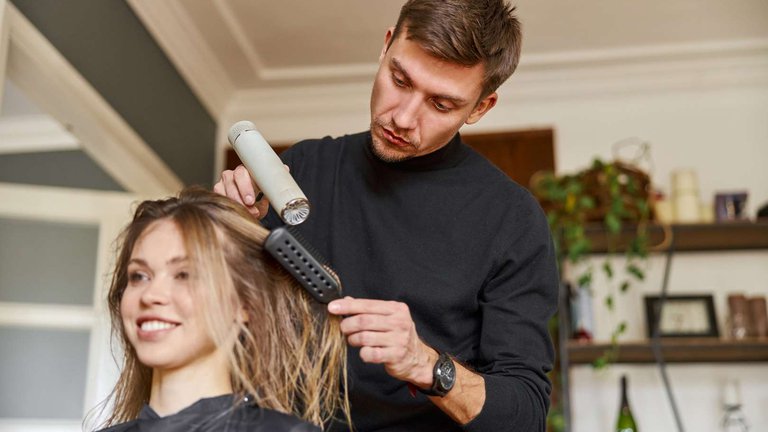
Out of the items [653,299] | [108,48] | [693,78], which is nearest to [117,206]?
[108,48]

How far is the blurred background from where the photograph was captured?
3365 mm

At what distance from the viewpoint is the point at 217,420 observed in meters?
1.25

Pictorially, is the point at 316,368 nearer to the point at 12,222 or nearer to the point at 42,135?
the point at 12,222

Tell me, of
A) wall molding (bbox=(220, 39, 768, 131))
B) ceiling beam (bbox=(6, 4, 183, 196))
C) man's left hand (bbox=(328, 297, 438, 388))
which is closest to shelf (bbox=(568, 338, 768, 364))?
wall molding (bbox=(220, 39, 768, 131))

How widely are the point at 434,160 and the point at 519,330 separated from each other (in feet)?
1.15

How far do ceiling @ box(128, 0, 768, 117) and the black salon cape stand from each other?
90.3 inches

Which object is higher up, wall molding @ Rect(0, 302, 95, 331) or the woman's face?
wall molding @ Rect(0, 302, 95, 331)

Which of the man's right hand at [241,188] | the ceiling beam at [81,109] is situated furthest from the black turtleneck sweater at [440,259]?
the ceiling beam at [81,109]

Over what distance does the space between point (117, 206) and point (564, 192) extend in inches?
64.9

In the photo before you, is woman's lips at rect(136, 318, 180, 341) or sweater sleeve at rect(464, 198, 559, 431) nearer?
woman's lips at rect(136, 318, 180, 341)

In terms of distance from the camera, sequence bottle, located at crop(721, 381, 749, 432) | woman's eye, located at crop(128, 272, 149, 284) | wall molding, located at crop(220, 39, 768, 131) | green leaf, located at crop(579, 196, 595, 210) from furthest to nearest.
Result: 1. wall molding, located at crop(220, 39, 768, 131)
2. bottle, located at crop(721, 381, 749, 432)
3. green leaf, located at crop(579, 196, 595, 210)
4. woman's eye, located at crop(128, 272, 149, 284)

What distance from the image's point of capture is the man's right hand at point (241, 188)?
1.39 meters

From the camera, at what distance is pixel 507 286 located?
1511 mm

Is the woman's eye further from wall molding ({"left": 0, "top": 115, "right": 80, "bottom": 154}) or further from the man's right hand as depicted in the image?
wall molding ({"left": 0, "top": 115, "right": 80, "bottom": 154})
